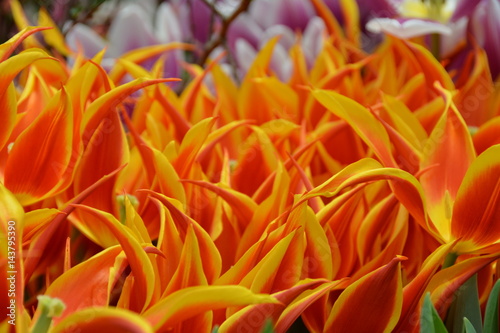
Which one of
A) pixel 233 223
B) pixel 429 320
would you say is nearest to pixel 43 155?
pixel 233 223

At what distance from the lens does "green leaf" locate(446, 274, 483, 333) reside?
1.25ft

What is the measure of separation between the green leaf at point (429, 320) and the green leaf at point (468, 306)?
0.18 feet

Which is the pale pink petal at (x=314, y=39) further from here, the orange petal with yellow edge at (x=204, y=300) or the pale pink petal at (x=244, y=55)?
the orange petal with yellow edge at (x=204, y=300)

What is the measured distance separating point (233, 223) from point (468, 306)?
0.14 m

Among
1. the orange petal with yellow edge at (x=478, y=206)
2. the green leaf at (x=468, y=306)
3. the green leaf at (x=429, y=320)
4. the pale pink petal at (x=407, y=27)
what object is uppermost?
the pale pink petal at (x=407, y=27)

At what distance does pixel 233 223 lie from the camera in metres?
0.43

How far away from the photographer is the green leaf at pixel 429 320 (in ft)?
1.06

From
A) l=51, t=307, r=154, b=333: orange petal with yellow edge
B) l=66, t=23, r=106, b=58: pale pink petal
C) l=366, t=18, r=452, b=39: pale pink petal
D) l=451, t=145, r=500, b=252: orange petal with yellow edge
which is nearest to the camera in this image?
l=51, t=307, r=154, b=333: orange petal with yellow edge

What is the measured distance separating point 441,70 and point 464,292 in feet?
0.75

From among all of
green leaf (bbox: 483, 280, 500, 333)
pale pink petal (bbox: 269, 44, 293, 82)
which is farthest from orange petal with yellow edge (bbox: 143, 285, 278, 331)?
pale pink petal (bbox: 269, 44, 293, 82)

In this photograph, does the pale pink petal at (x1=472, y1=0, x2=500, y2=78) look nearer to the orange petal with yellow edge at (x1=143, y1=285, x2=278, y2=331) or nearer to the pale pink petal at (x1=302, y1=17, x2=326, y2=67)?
the pale pink petal at (x1=302, y1=17, x2=326, y2=67)

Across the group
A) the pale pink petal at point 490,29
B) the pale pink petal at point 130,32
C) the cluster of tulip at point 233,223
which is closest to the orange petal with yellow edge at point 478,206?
the cluster of tulip at point 233,223

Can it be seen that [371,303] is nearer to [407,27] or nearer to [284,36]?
[407,27]

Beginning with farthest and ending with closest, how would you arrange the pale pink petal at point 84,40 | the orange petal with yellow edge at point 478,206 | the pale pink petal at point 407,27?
the pale pink petal at point 84,40, the pale pink petal at point 407,27, the orange petal with yellow edge at point 478,206
